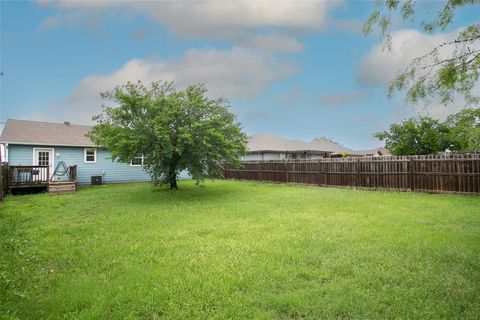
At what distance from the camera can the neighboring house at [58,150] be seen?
57.1ft

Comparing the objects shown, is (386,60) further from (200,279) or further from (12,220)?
(12,220)

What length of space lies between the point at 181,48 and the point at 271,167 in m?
8.97

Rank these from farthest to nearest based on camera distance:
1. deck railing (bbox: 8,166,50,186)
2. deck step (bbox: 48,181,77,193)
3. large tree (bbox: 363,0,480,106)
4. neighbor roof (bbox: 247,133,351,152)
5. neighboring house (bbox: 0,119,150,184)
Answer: neighbor roof (bbox: 247,133,351,152)
neighboring house (bbox: 0,119,150,184)
deck step (bbox: 48,181,77,193)
deck railing (bbox: 8,166,50,186)
large tree (bbox: 363,0,480,106)

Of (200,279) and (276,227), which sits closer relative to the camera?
(200,279)

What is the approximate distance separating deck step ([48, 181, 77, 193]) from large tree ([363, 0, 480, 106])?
16.3m

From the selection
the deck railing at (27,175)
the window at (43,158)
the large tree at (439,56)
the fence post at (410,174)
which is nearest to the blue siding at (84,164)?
the window at (43,158)

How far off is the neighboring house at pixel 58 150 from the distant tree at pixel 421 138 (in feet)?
77.5

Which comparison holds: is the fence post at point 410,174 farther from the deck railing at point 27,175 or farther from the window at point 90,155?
the window at point 90,155

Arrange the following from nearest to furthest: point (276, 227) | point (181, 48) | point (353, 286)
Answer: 1. point (353, 286)
2. point (276, 227)
3. point (181, 48)

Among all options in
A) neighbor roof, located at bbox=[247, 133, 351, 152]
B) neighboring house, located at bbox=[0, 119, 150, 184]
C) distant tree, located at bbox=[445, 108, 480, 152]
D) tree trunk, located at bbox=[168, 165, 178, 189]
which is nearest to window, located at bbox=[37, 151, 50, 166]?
neighboring house, located at bbox=[0, 119, 150, 184]

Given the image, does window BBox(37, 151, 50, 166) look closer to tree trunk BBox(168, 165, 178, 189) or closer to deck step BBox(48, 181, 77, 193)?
deck step BBox(48, 181, 77, 193)

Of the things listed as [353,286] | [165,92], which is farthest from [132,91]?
[353,286]

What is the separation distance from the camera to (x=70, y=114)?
24062mm

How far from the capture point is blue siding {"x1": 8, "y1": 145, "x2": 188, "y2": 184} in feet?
57.2
